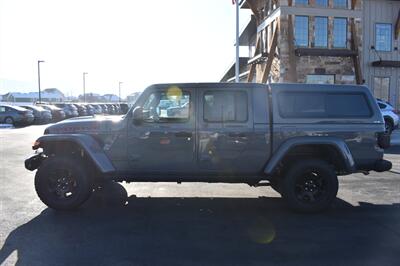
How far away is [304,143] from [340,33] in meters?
23.2

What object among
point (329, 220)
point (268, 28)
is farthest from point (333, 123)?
point (268, 28)

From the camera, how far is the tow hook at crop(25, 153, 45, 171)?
744 centimetres

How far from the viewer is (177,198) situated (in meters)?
8.24

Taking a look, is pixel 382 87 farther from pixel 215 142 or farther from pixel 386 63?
pixel 215 142

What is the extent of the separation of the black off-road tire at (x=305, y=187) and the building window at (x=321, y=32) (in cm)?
2220

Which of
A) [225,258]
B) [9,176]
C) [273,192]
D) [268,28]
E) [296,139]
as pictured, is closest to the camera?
[225,258]

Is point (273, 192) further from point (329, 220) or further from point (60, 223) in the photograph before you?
point (60, 223)

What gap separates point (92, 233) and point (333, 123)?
391 cm

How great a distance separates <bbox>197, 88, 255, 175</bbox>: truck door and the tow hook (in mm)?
2544

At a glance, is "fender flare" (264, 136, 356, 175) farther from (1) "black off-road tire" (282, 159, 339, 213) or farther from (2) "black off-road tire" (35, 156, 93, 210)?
(2) "black off-road tire" (35, 156, 93, 210)

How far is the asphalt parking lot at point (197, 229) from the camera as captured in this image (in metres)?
5.21

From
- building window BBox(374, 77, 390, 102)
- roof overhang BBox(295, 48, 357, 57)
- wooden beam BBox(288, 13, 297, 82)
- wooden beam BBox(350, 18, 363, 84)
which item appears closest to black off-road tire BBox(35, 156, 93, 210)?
wooden beam BBox(288, 13, 297, 82)

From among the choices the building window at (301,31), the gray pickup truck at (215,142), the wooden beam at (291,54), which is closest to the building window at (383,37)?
the building window at (301,31)

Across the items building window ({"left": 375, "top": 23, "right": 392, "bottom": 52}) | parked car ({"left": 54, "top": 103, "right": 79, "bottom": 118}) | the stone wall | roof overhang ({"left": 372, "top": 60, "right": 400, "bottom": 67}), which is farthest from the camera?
parked car ({"left": 54, "top": 103, "right": 79, "bottom": 118})
